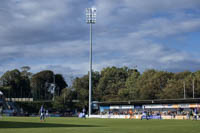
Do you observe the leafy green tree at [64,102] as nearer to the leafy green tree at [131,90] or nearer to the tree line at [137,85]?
the tree line at [137,85]

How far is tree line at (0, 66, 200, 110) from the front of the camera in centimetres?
9725

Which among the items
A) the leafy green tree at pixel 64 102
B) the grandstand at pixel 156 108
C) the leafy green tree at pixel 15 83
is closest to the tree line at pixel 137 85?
the leafy green tree at pixel 64 102

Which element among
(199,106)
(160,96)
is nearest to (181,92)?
(160,96)

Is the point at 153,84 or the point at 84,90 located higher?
the point at 153,84

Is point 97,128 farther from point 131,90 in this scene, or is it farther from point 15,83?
point 15,83

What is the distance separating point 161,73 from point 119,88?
2313 centimetres

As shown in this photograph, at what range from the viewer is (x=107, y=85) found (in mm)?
126000

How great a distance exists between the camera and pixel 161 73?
345 feet

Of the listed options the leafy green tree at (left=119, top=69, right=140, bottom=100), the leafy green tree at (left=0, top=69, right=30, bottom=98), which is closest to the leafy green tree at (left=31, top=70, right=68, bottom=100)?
the leafy green tree at (left=0, top=69, right=30, bottom=98)

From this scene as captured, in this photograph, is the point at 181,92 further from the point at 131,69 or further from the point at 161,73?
the point at 131,69

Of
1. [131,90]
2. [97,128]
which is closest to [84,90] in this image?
[131,90]

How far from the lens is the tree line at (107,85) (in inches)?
3829

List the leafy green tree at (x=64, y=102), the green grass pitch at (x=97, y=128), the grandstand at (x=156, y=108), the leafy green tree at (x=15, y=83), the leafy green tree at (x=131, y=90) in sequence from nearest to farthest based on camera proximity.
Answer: the green grass pitch at (x=97, y=128) → the grandstand at (x=156, y=108) → the leafy green tree at (x=131, y=90) → the leafy green tree at (x=64, y=102) → the leafy green tree at (x=15, y=83)

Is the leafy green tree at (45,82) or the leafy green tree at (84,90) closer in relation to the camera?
the leafy green tree at (84,90)
